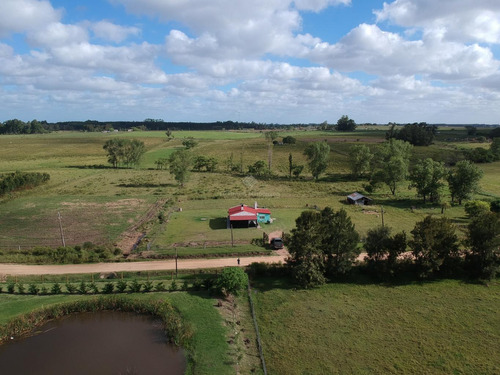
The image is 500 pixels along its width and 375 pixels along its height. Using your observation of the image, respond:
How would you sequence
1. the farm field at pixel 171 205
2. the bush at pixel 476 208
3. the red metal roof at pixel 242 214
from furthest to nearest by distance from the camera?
1. the bush at pixel 476 208
2. the red metal roof at pixel 242 214
3. the farm field at pixel 171 205

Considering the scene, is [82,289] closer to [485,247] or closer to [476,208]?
[485,247]

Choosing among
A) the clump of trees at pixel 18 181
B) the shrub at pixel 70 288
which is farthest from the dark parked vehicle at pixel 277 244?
the clump of trees at pixel 18 181

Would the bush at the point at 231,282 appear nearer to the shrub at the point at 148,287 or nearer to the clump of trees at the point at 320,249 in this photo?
the clump of trees at the point at 320,249

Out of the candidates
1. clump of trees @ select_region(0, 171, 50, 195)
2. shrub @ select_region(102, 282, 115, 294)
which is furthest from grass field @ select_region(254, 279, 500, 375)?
clump of trees @ select_region(0, 171, 50, 195)

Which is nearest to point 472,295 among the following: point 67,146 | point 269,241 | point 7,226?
point 269,241

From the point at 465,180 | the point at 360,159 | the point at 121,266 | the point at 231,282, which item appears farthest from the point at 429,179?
the point at 121,266
